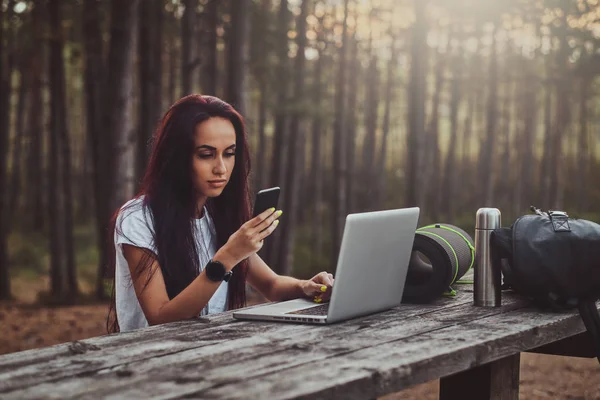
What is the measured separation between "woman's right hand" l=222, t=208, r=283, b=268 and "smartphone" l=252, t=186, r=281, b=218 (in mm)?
24

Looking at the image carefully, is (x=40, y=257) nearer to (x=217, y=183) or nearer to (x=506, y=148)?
(x=506, y=148)

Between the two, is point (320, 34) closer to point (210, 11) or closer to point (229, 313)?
point (210, 11)

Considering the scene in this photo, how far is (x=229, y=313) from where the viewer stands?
322 cm

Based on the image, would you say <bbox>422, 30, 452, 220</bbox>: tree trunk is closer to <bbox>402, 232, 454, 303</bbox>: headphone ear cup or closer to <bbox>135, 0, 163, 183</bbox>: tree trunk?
<bbox>135, 0, 163, 183</bbox>: tree trunk

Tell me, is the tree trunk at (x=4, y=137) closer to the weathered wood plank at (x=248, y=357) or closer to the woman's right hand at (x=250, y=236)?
the woman's right hand at (x=250, y=236)

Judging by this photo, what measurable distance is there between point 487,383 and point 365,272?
2.36ft

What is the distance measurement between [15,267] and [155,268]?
19261 millimetres

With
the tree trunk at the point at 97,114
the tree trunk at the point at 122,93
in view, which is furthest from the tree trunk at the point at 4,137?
the tree trunk at the point at 122,93

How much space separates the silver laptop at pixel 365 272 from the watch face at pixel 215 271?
15 cm

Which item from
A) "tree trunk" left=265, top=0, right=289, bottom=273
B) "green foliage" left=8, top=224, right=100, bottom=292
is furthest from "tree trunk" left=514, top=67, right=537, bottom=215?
"green foliage" left=8, top=224, right=100, bottom=292

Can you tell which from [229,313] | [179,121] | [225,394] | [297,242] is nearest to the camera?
[225,394]

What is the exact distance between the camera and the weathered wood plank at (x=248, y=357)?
2.08 m

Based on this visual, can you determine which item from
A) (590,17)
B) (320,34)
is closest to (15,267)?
(320,34)

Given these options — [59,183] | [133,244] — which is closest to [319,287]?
[133,244]
